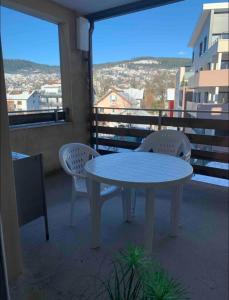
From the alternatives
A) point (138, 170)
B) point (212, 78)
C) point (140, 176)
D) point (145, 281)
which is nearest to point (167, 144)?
point (138, 170)

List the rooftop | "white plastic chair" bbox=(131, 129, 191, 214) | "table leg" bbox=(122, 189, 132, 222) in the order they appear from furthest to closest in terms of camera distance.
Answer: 1. the rooftop
2. "white plastic chair" bbox=(131, 129, 191, 214)
3. "table leg" bbox=(122, 189, 132, 222)

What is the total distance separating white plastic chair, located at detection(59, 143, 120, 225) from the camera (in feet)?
6.42

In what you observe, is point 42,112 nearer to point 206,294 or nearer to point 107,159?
point 107,159

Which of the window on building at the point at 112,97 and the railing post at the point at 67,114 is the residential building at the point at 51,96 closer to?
the railing post at the point at 67,114

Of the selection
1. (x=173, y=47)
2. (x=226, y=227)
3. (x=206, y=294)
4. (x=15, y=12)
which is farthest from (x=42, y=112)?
(x=206, y=294)

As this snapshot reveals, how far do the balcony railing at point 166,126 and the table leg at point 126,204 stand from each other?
1.47 metres

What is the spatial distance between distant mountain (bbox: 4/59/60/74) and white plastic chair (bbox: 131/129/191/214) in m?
2.04

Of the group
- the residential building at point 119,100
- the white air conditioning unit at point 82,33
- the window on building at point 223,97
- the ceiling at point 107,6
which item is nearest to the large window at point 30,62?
the white air conditioning unit at point 82,33

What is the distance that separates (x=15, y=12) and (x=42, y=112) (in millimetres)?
1317

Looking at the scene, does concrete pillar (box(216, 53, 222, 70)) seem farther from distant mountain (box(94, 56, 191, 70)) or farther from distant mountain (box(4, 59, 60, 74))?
distant mountain (box(4, 59, 60, 74))

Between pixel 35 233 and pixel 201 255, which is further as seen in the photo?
pixel 35 233

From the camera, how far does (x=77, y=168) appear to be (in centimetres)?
233

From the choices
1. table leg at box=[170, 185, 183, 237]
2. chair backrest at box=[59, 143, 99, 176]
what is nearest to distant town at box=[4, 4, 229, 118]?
chair backrest at box=[59, 143, 99, 176]

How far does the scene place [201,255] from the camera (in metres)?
1.77
